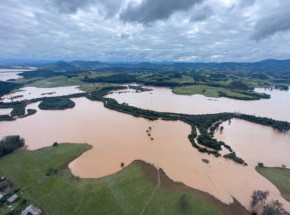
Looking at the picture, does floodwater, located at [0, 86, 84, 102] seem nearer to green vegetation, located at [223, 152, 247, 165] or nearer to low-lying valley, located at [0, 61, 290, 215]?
low-lying valley, located at [0, 61, 290, 215]

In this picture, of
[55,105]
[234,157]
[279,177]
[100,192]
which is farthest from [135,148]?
[55,105]

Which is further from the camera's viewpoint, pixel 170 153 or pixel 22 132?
pixel 22 132

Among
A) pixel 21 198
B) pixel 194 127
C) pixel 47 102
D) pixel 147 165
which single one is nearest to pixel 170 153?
pixel 147 165

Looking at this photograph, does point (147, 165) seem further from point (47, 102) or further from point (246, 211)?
point (47, 102)

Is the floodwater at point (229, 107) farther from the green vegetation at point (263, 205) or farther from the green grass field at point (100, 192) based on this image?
the green vegetation at point (263, 205)

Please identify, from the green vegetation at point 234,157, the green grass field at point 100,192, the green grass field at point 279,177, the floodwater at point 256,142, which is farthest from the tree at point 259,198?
the floodwater at point 256,142

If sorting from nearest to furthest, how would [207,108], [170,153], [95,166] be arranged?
1. [95,166]
2. [170,153]
3. [207,108]

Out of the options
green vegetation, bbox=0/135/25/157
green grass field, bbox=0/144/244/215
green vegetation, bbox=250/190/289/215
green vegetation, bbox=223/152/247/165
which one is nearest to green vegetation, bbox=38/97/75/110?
green vegetation, bbox=0/135/25/157

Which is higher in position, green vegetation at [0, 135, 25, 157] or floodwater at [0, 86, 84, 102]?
green vegetation at [0, 135, 25, 157]
